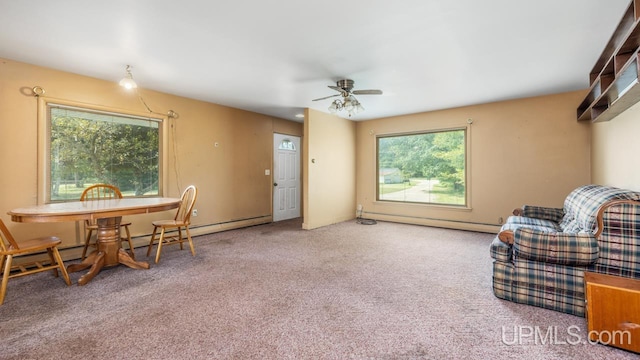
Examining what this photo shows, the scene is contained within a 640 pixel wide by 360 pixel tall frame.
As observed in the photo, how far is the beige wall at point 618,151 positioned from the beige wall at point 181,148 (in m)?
5.38

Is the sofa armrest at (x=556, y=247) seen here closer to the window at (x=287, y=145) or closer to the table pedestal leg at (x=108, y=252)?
the table pedestal leg at (x=108, y=252)

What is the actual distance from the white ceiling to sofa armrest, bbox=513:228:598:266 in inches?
70.0

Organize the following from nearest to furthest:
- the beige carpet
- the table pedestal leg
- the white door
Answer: the beige carpet → the table pedestal leg → the white door

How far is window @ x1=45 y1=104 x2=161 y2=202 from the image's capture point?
3473 millimetres

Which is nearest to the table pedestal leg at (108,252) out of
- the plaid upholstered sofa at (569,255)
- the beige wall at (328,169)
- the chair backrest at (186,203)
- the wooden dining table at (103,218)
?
the wooden dining table at (103,218)

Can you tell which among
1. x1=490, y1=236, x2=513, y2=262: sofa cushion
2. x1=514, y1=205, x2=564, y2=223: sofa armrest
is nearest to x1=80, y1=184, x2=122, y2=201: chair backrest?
x1=490, y1=236, x2=513, y2=262: sofa cushion

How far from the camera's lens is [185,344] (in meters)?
1.76

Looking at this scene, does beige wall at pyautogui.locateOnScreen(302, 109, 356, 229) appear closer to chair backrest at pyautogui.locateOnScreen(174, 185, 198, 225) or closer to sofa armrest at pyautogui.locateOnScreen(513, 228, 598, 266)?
chair backrest at pyautogui.locateOnScreen(174, 185, 198, 225)

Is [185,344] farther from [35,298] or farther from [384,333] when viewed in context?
[35,298]

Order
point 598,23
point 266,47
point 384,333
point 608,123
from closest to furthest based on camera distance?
point 384,333, point 598,23, point 266,47, point 608,123

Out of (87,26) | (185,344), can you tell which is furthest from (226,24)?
(185,344)

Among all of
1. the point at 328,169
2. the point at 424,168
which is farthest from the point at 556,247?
the point at 328,169

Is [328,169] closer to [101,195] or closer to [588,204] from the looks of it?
[101,195]

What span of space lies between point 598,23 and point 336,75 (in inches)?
98.2
